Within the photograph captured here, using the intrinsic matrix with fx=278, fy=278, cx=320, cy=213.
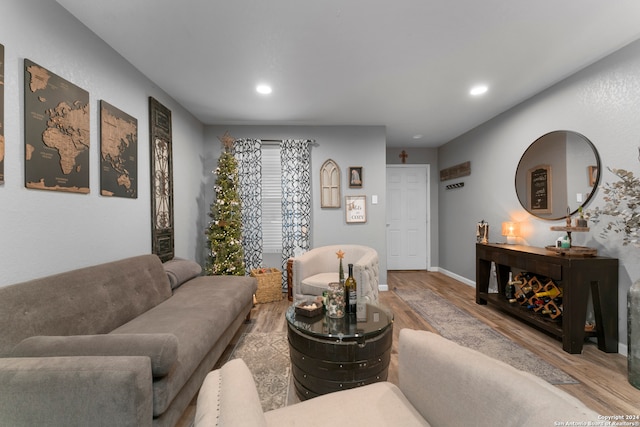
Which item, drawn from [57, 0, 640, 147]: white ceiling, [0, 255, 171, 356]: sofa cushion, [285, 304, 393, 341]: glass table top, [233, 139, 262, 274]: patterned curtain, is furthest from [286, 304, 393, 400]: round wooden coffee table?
[233, 139, 262, 274]: patterned curtain

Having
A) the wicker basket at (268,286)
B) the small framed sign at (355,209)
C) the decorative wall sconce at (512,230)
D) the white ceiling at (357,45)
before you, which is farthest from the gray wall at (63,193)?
the decorative wall sconce at (512,230)

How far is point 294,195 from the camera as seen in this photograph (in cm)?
456

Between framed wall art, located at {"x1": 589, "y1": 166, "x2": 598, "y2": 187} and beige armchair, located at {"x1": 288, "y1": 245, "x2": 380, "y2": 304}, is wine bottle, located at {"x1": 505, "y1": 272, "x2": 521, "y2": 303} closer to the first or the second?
framed wall art, located at {"x1": 589, "y1": 166, "x2": 598, "y2": 187}

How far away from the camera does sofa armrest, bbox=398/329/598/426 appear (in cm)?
67

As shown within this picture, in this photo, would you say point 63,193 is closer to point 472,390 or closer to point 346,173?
point 472,390

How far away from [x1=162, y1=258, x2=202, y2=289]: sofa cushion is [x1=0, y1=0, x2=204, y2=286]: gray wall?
33 centimetres

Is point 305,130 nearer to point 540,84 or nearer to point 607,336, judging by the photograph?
point 540,84

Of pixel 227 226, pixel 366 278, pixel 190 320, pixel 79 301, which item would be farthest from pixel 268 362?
pixel 227 226

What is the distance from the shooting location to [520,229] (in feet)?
12.3

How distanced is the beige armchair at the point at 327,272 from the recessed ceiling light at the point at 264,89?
208 centimetres

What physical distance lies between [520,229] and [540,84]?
180 cm

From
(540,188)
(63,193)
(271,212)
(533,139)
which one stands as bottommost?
(271,212)

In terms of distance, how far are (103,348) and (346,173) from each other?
3.89m

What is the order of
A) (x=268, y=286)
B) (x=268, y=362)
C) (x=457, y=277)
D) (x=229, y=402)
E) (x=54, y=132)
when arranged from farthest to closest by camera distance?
(x=457, y=277) → (x=268, y=286) → (x=268, y=362) → (x=54, y=132) → (x=229, y=402)
